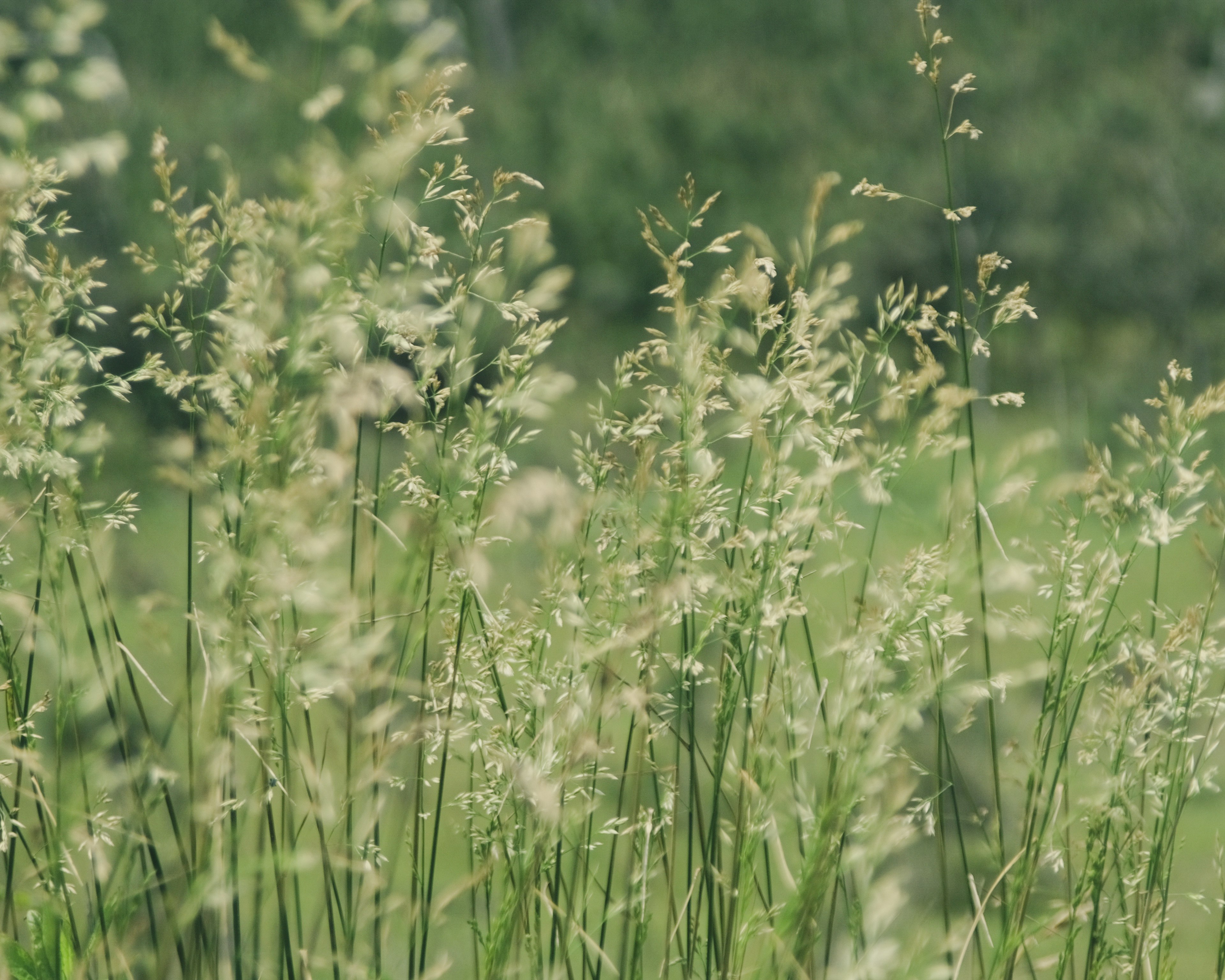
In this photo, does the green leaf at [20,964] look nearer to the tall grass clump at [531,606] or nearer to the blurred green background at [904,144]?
the tall grass clump at [531,606]

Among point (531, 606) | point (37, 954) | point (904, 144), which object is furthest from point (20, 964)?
point (904, 144)

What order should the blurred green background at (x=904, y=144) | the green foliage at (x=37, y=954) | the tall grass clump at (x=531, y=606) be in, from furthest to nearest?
the blurred green background at (x=904, y=144) < the green foliage at (x=37, y=954) < the tall grass clump at (x=531, y=606)

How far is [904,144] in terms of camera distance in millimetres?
16703

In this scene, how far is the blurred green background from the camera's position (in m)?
15.4

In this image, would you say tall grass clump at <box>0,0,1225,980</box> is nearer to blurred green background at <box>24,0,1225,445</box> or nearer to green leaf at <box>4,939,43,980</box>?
green leaf at <box>4,939,43,980</box>

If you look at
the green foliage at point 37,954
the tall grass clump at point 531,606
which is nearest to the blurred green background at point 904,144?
the tall grass clump at point 531,606

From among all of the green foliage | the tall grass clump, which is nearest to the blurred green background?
the tall grass clump

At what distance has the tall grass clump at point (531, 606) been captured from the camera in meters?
0.82

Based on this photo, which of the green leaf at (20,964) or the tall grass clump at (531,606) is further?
the green leaf at (20,964)

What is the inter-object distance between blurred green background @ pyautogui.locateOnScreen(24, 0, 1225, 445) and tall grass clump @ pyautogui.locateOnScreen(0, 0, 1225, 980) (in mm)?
13723

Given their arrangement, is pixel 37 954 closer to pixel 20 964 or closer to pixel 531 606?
pixel 20 964

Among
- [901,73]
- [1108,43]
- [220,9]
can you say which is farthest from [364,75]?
[1108,43]

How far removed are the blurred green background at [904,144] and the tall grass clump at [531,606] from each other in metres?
13.7

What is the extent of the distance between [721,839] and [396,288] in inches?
27.3
